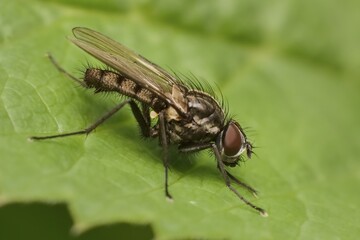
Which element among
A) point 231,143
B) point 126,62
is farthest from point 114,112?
point 231,143

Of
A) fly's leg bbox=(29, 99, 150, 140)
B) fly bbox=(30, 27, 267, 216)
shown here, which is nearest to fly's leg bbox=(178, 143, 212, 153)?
fly bbox=(30, 27, 267, 216)

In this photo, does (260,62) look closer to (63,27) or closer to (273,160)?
(273,160)

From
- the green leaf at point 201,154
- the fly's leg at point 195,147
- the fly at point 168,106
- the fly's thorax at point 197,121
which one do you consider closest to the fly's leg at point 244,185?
the fly at point 168,106

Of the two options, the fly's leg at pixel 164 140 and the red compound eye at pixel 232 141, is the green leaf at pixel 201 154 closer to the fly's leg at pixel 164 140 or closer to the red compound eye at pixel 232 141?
the fly's leg at pixel 164 140

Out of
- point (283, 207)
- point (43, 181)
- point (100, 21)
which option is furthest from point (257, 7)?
point (43, 181)

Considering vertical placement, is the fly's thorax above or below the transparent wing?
below

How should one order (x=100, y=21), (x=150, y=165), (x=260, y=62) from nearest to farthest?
1. (x=150, y=165)
2. (x=100, y=21)
3. (x=260, y=62)

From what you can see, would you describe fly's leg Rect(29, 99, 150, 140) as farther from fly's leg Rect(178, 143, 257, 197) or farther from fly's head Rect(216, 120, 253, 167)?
fly's head Rect(216, 120, 253, 167)
